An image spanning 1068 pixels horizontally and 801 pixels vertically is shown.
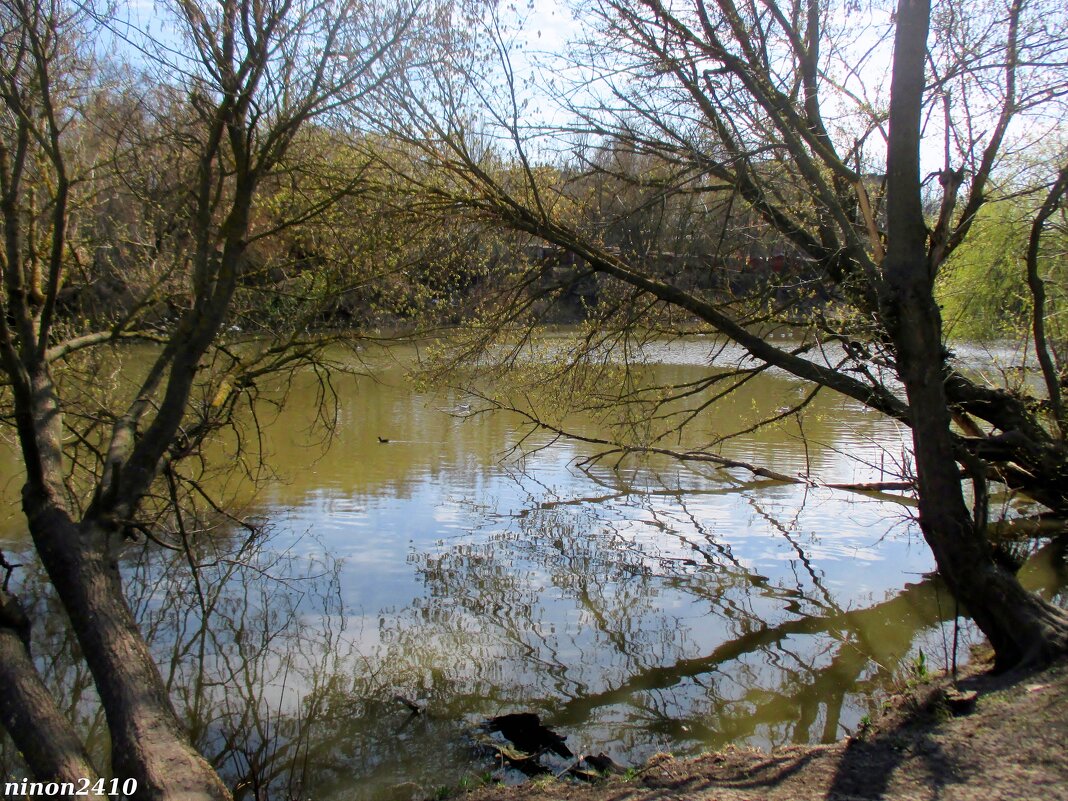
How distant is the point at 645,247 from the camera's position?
7.57 meters

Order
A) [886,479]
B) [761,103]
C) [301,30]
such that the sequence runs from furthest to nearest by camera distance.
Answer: [886,479] → [761,103] → [301,30]

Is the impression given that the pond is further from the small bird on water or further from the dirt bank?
the dirt bank

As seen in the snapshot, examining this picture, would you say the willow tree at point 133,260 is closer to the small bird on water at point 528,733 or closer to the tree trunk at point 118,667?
the tree trunk at point 118,667

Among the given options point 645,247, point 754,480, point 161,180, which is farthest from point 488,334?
point 754,480

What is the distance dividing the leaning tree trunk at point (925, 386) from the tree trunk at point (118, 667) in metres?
4.00

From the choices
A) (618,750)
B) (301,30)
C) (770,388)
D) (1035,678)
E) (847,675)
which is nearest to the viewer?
(1035,678)

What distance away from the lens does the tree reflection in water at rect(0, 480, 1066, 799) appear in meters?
4.95

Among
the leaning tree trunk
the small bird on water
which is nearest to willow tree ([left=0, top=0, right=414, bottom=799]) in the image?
the small bird on water

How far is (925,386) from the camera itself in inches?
193

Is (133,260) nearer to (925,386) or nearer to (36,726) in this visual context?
(36,726)

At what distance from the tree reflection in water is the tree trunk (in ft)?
1.70

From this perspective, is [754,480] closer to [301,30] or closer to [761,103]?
[761,103]

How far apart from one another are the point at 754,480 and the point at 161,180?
8052mm

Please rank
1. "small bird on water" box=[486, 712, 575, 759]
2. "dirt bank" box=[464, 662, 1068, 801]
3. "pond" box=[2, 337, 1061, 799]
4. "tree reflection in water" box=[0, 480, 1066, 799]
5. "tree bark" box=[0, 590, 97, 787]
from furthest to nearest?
"pond" box=[2, 337, 1061, 799] → "tree reflection in water" box=[0, 480, 1066, 799] → "small bird on water" box=[486, 712, 575, 759] → "tree bark" box=[0, 590, 97, 787] → "dirt bank" box=[464, 662, 1068, 801]
